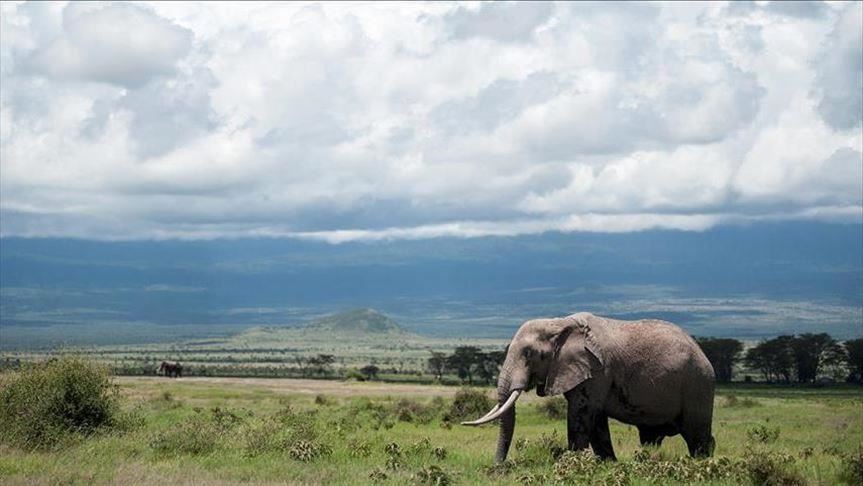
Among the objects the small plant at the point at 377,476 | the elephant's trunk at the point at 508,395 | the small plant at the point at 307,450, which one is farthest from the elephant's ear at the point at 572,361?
the small plant at the point at 307,450

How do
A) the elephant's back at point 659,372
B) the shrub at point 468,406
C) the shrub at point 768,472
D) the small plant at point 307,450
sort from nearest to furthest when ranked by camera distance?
1. the shrub at point 768,472
2. the elephant's back at point 659,372
3. the small plant at point 307,450
4. the shrub at point 468,406

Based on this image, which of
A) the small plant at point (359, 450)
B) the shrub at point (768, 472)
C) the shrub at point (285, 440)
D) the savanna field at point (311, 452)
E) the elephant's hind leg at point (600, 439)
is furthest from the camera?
the small plant at point (359, 450)

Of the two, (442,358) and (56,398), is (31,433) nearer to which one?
(56,398)

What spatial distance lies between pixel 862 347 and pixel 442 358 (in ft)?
155

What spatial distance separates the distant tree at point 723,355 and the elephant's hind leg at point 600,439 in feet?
265

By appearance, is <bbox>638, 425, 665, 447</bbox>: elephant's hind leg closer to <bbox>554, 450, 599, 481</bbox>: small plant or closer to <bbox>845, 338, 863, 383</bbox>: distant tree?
<bbox>554, 450, 599, 481</bbox>: small plant

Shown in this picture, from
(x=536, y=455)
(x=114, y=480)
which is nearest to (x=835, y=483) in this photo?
(x=536, y=455)

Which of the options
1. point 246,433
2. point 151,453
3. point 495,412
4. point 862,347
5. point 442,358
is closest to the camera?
point 495,412

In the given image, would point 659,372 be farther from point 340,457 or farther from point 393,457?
point 340,457

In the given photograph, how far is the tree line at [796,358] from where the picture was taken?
9956 centimetres

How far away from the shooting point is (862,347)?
98.5 metres

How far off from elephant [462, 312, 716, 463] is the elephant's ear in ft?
0.07

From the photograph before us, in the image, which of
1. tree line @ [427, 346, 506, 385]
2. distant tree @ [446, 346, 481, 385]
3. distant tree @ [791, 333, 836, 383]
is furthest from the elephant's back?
distant tree @ [446, 346, 481, 385]

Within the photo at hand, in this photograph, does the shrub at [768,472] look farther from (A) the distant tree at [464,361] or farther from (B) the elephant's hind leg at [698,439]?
(A) the distant tree at [464,361]
